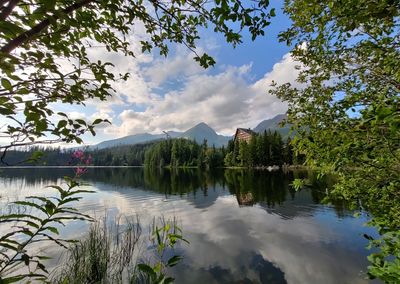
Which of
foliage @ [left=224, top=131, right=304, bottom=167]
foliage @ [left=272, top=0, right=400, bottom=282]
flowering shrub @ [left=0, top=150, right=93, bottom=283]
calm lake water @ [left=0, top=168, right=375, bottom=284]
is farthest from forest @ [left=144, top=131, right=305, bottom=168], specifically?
flowering shrub @ [left=0, top=150, right=93, bottom=283]

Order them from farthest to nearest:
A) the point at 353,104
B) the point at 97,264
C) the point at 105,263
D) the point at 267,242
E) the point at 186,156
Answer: the point at 186,156
the point at 267,242
the point at 105,263
the point at 97,264
the point at 353,104

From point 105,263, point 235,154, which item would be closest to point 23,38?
point 105,263

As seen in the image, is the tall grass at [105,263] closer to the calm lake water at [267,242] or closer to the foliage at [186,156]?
the calm lake water at [267,242]

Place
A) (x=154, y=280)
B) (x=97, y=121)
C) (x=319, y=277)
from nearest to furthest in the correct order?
(x=154, y=280)
(x=97, y=121)
(x=319, y=277)

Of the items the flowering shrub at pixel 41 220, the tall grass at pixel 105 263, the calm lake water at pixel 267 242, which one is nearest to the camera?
the flowering shrub at pixel 41 220

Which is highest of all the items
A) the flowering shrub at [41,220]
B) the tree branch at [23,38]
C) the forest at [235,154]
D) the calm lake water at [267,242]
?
the forest at [235,154]

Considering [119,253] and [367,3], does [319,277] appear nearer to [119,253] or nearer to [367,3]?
[119,253]

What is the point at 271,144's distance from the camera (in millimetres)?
112625

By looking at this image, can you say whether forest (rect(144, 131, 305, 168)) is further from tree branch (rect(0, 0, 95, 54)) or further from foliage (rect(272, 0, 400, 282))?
tree branch (rect(0, 0, 95, 54))

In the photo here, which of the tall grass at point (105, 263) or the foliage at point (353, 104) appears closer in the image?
the foliage at point (353, 104)

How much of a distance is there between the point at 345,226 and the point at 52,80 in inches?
842

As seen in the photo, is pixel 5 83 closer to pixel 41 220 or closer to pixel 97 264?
pixel 41 220

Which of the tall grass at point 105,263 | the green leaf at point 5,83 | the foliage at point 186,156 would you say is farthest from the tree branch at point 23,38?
the foliage at point 186,156

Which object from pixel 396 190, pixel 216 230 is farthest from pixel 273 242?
pixel 396 190
